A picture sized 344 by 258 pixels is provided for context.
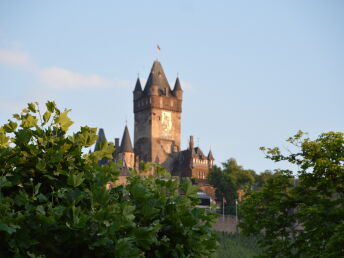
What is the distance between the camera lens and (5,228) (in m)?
7.25

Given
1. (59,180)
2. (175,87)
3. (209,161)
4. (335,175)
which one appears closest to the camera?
(59,180)

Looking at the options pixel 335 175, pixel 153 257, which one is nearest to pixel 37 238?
pixel 153 257

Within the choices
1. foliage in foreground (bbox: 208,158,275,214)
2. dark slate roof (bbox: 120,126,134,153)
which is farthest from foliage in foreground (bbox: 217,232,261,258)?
dark slate roof (bbox: 120,126,134,153)

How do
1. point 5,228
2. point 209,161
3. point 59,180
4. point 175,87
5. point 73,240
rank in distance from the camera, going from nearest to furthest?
point 5,228, point 73,240, point 59,180, point 209,161, point 175,87

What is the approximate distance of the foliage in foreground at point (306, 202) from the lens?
85.7 feet

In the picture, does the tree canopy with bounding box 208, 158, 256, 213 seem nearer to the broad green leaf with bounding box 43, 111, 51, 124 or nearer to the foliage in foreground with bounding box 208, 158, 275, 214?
the foliage in foreground with bounding box 208, 158, 275, 214

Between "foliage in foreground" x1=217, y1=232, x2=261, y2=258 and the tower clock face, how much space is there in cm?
5482

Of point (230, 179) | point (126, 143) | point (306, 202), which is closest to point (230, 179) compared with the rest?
point (230, 179)

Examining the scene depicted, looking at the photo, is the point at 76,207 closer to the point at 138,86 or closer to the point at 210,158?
the point at 210,158

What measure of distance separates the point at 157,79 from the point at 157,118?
26.1 feet

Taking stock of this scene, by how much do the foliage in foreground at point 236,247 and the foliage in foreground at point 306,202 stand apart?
19171mm

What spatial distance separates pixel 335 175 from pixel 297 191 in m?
2.42

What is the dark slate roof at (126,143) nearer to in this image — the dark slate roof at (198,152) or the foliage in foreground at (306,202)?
the dark slate roof at (198,152)

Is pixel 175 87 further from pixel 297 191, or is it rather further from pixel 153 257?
pixel 153 257
